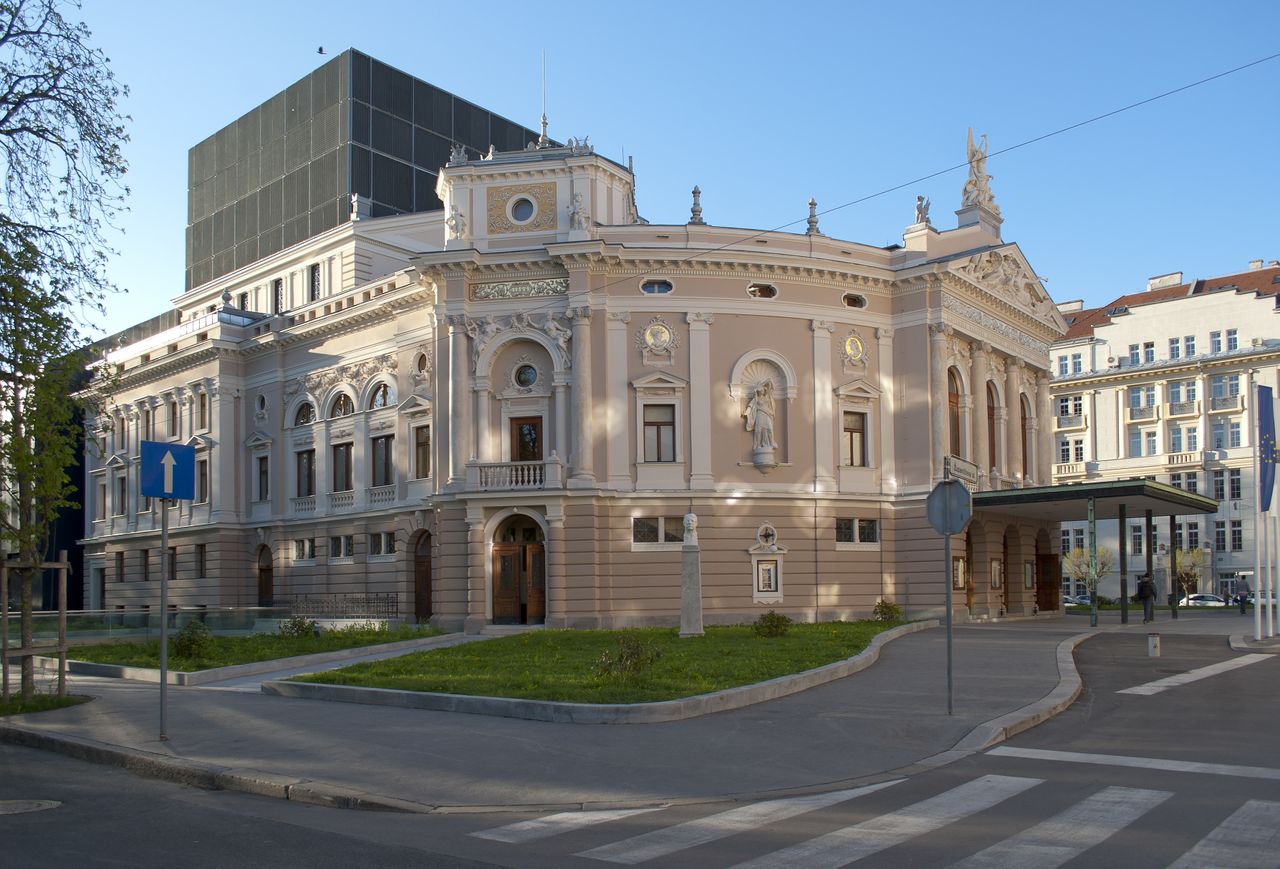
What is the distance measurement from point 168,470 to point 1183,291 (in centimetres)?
8898

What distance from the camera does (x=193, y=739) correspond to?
48.8 ft

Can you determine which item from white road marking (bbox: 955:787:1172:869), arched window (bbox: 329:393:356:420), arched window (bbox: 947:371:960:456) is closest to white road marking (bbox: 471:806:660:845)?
white road marking (bbox: 955:787:1172:869)

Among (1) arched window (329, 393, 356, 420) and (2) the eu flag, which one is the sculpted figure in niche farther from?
(1) arched window (329, 393, 356, 420)

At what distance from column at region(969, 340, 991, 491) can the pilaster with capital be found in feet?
35.9

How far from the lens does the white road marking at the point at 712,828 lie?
9.25 meters

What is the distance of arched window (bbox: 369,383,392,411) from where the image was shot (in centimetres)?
4512

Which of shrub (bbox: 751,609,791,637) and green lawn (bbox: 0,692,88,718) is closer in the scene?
green lawn (bbox: 0,692,88,718)

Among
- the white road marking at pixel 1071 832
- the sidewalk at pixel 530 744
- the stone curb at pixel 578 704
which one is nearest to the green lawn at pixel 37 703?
the sidewalk at pixel 530 744

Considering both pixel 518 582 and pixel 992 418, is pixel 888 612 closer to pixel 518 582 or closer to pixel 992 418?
pixel 518 582

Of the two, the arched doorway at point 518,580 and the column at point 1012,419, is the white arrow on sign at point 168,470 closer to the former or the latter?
the arched doorway at point 518,580

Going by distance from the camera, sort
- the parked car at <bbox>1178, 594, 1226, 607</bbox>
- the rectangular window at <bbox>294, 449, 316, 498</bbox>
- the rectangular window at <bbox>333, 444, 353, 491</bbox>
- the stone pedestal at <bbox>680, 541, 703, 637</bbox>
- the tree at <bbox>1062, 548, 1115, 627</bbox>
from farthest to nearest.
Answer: the tree at <bbox>1062, 548, 1115, 627</bbox> → the parked car at <bbox>1178, 594, 1226, 607</bbox> → the rectangular window at <bbox>294, 449, 316, 498</bbox> → the rectangular window at <bbox>333, 444, 353, 491</bbox> → the stone pedestal at <bbox>680, 541, 703, 637</bbox>

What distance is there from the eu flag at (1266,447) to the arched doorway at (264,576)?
37905mm

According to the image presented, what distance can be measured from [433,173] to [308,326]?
17864mm

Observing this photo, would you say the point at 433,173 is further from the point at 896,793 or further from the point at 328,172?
the point at 896,793
